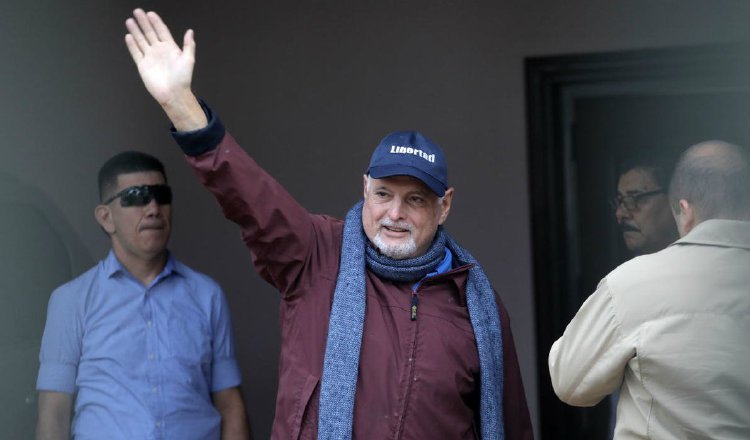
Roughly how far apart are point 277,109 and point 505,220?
3.72ft

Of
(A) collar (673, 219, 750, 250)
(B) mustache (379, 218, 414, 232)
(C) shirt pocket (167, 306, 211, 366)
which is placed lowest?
(C) shirt pocket (167, 306, 211, 366)

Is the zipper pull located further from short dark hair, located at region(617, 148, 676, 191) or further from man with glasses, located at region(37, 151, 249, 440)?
short dark hair, located at region(617, 148, 676, 191)

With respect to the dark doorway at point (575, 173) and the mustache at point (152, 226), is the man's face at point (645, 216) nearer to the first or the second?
the dark doorway at point (575, 173)

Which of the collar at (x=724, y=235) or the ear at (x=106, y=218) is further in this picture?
the ear at (x=106, y=218)

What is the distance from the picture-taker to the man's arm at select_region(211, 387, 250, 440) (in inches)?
132

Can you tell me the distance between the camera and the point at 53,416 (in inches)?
122

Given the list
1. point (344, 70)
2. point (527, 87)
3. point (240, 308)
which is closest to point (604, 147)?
point (527, 87)

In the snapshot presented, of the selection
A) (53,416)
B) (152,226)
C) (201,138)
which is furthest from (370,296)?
(53,416)

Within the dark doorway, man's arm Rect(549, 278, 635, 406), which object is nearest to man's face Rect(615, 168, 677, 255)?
the dark doorway

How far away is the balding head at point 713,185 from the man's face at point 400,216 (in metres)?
0.78

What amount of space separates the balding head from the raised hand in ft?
3.65

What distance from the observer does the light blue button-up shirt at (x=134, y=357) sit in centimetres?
312

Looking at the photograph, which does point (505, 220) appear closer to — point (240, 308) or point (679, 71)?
point (679, 71)

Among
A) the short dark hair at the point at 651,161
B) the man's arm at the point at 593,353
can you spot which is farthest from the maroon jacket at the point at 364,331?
the short dark hair at the point at 651,161
